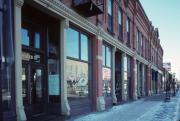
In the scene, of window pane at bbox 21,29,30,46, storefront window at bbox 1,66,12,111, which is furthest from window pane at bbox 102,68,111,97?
storefront window at bbox 1,66,12,111

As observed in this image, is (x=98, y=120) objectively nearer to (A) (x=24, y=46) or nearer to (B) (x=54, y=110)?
(B) (x=54, y=110)

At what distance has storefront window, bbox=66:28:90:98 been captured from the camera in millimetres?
14508

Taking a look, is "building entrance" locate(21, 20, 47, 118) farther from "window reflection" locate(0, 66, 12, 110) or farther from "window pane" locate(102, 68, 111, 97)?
"window pane" locate(102, 68, 111, 97)

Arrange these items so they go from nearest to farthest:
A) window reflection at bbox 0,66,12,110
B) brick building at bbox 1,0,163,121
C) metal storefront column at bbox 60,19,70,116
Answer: window reflection at bbox 0,66,12,110 → brick building at bbox 1,0,163,121 → metal storefront column at bbox 60,19,70,116

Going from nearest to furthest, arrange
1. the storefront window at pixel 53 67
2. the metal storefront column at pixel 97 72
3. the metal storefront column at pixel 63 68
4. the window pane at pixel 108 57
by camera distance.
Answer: the metal storefront column at pixel 63 68, the storefront window at pixel 53 67, the metal storefront column at pixel 97 72, the window pane at pixel 108 57

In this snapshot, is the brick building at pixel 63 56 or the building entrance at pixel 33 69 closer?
the brick building at pixel 63 56

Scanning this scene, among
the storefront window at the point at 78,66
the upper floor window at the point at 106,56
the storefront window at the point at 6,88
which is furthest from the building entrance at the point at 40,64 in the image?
the upper floor window at the point at 106,56

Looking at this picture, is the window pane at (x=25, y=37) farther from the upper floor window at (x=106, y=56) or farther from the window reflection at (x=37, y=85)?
the upper floor window at (x=106, y=56)

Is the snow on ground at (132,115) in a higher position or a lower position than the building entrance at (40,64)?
lower

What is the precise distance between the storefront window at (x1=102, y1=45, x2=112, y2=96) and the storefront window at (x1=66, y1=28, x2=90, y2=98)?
2.67 metres

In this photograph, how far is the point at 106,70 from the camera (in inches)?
787

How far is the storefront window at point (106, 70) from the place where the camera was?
63.8ft

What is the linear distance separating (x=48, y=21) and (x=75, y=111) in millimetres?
4367

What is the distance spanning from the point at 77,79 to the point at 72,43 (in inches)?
71.7
